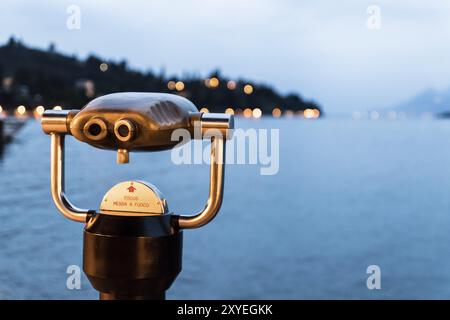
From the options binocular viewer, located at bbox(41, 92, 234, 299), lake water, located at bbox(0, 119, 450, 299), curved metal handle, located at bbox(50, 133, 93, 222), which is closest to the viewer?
binocular viewer, located at bbox(41, 92, 234, 299)

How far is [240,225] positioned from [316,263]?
224 inches

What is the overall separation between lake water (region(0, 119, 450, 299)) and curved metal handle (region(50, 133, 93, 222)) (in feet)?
21.8

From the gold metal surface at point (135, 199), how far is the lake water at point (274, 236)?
6793 mm

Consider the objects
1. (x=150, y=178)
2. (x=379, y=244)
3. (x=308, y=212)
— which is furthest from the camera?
(x=150, y=178)

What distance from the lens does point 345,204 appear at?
1112 inches

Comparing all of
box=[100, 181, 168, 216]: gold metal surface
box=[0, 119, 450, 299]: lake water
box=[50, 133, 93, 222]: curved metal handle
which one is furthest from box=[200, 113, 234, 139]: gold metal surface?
box=[0, 119, 450, 299]: lake water

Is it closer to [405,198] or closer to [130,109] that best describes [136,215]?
[130,109]

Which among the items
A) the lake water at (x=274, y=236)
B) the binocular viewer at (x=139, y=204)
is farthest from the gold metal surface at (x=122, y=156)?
the lake water at (x=274, y=236)

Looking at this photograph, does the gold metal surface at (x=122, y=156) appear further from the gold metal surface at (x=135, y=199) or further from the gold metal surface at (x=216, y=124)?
the gold metal surface at (x=216, y=124)

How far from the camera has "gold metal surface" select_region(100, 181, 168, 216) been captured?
139 centimetres

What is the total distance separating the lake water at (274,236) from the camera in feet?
42.0

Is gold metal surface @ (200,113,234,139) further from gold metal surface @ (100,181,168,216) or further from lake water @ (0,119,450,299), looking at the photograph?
lake water @ (0,119,450,299)

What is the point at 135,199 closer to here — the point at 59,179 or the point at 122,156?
the point at 122,156
